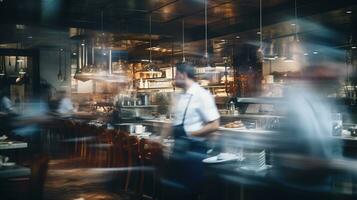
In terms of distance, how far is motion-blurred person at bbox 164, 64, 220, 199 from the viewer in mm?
3854

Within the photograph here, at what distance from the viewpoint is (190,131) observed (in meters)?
3.96

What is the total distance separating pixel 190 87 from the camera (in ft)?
13.5

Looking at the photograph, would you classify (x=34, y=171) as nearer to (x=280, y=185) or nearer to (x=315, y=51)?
(x=280, y=185)

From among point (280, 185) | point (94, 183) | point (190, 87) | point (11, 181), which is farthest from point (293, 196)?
point (94, 183)

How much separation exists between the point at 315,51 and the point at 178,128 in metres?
7.68

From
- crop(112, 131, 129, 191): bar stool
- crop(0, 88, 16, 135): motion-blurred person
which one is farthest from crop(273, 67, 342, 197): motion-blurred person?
crop(0, 88, 16, 135): motion-blurred person

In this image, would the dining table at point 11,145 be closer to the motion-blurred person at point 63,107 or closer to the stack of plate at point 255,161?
the stack of plate at point 255,161

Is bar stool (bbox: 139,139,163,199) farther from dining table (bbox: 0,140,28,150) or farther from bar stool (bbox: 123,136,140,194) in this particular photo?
dining table (bbox: 0,140,28,150)

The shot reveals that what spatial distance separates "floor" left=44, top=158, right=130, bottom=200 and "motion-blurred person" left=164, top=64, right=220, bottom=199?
278cm

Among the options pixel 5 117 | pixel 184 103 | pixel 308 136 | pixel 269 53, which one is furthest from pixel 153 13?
pixel 308 136

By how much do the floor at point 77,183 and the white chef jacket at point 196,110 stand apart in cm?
285

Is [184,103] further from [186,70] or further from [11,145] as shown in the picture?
[11,145]

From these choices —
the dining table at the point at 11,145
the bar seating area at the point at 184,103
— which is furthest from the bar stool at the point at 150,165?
the dining table at the point at 11,145

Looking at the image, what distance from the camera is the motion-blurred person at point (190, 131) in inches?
152
